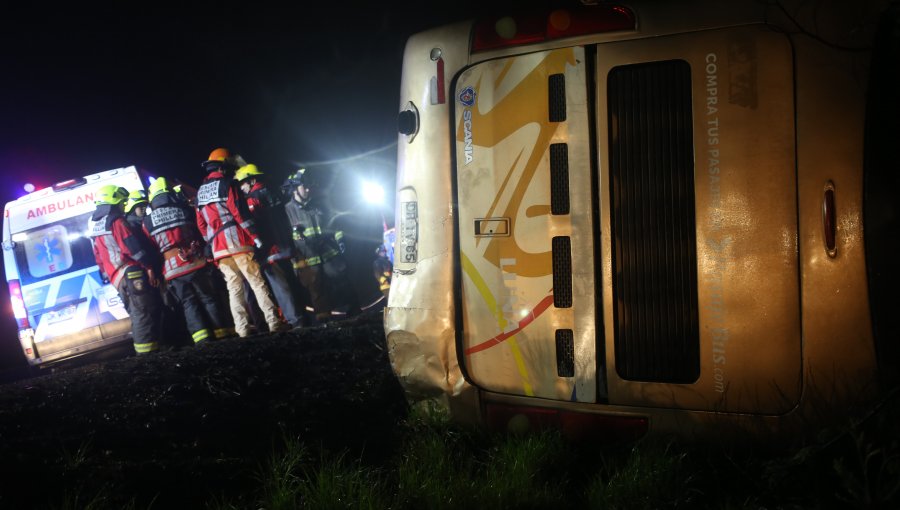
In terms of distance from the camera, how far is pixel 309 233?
26.6ft

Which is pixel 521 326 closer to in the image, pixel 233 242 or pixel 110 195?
pixel 233 242

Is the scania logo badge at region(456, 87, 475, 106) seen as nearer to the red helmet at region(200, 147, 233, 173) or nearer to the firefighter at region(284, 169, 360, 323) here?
the red helmet at region(200, 147, 233, 173)

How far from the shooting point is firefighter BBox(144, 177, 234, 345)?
22.7 feet

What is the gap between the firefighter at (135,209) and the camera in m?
7.20

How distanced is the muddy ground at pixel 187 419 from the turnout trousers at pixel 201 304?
153 cm

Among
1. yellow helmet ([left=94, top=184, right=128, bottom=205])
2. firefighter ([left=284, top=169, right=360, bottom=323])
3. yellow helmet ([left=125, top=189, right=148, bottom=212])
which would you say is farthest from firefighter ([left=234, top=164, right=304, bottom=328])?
yellow helmet ([left=94, top=184, right=128, bottom=205])

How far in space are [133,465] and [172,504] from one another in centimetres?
44

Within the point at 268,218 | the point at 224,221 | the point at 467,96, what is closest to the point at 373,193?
the point at 268,218

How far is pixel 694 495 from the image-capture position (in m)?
2.37

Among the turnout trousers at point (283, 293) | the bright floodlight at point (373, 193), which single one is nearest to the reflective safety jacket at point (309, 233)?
the turnout trousers at point (283, 293)

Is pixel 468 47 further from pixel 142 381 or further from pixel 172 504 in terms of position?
pixel 142 381

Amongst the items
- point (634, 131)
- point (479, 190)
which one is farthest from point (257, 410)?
point (634, 131)

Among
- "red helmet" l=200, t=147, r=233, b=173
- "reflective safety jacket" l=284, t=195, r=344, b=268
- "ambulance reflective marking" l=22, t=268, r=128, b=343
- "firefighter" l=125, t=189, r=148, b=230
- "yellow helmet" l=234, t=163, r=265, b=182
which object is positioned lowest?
"ambulance reflective marking" l=22, t=268, r=128, b=343

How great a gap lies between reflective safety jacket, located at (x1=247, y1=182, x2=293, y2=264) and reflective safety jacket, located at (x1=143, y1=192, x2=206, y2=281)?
2.64ft
